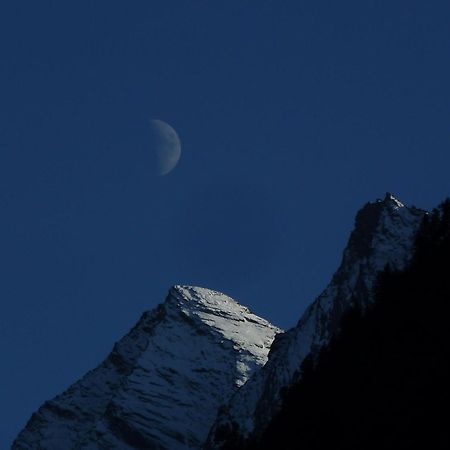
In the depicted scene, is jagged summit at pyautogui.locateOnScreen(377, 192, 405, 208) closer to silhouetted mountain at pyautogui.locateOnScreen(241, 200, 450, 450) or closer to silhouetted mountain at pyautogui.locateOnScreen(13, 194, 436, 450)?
silhouetted mountain at pyautogui.locateOnScreen(13, 194, 436, 450)

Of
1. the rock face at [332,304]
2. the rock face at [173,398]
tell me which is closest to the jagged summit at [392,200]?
the rock face at [332,304]

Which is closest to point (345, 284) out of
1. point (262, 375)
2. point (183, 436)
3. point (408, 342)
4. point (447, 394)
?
point (262, 375)

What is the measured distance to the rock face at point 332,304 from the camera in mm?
127688

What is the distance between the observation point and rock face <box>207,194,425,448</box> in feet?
419

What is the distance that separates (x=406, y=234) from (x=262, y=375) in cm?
2665

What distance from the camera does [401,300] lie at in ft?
255

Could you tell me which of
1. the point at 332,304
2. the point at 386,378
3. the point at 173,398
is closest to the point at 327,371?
the point at 386,378

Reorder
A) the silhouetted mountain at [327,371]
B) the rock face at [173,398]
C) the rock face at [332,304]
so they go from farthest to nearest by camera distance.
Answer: the rock face at [173,398] < the rock face at [332,304] < the silhouetted mountain at [327,371]

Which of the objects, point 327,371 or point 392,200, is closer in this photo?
point 327,371

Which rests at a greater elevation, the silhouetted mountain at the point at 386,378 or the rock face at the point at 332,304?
the rock face at the point at 332,304

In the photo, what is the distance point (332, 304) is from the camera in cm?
13588

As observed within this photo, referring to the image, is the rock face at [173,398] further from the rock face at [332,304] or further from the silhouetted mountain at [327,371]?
the rock face at [332,304]

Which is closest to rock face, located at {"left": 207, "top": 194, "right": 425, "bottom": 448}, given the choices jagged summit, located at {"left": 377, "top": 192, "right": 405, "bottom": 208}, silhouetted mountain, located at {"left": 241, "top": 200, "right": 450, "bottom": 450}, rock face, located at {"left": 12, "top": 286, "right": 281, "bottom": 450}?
jagged summit, located at {"left": 377, "top": 192, "right": 405, "bottom": 208}

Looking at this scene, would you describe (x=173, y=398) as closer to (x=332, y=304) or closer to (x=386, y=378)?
(x=332, y=304)
